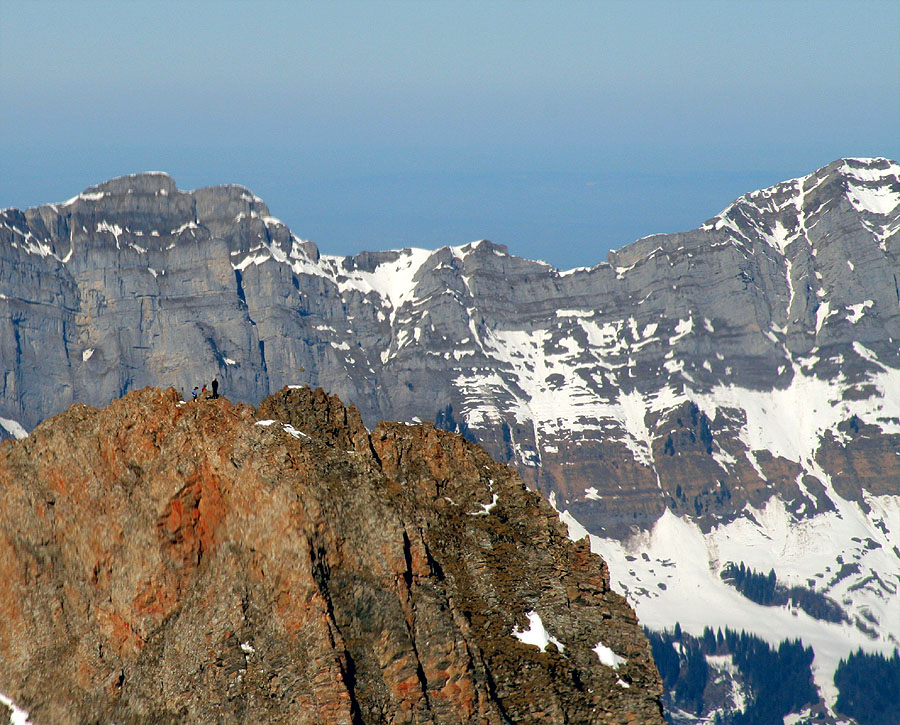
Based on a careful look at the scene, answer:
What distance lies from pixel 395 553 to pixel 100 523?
2240 centimetres

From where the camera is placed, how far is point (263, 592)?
109 metres

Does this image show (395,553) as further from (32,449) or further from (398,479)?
(32,449)

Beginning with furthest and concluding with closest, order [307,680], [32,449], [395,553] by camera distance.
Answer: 1. [32,449]
2. [395,553]
3. [307,680]

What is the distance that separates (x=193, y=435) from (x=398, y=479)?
63.1ft

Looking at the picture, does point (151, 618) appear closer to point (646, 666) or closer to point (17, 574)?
point (17, 574)

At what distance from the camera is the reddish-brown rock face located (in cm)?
10788

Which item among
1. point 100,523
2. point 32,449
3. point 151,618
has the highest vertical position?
point 32,449

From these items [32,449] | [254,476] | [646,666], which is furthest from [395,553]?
[32,449]

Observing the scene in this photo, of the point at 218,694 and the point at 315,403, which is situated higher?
the point at 315,403

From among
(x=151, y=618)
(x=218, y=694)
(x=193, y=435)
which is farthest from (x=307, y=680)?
(x=193, y=435)

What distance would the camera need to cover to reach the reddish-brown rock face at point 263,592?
354 ft

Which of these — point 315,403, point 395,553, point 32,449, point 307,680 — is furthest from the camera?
point 315,403

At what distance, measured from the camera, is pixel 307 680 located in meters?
106

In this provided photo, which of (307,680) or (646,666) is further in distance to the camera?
(646,666)
